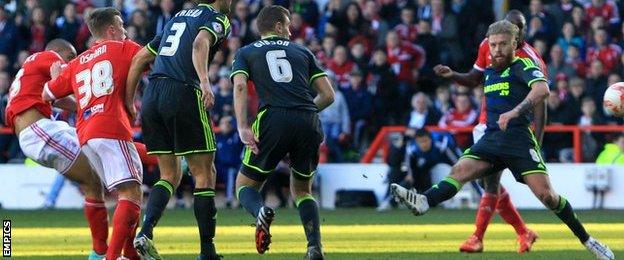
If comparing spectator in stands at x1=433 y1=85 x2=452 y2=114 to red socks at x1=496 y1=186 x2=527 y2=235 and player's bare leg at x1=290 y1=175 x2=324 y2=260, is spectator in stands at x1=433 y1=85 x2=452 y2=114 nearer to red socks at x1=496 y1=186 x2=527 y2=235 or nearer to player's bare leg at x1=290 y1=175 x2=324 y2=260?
red socks at x1=496 y1=186 x2=527 y2=235

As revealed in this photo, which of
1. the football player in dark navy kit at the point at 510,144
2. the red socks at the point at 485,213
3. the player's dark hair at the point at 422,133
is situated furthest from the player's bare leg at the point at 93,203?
the player's dark hair at the point at 422,133

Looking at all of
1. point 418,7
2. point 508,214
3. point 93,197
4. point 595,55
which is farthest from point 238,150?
point 93,197

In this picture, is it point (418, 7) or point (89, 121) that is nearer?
point (89, 121)

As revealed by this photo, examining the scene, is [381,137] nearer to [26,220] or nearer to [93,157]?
[26,220]

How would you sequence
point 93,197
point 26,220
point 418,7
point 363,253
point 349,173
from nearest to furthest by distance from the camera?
point 93,197
point 363,253
point 26,220
point 349,173
point 418,7

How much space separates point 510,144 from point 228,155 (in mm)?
11240

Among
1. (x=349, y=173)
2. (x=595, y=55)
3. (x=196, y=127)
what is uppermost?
(x=196, y=127)

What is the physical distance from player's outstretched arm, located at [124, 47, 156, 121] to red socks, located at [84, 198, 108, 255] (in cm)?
91

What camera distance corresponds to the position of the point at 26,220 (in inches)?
777

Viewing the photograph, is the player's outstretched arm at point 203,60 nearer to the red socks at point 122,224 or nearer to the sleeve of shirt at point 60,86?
the red socks at point 122,224

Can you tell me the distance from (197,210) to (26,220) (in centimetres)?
837

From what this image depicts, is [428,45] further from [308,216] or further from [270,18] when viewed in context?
[308,216]

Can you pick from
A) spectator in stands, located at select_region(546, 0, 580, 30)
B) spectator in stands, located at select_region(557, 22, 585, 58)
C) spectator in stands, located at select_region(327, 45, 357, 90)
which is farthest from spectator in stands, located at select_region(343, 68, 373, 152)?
spectator in stands, located at select_region(546, 0, 580, 30)

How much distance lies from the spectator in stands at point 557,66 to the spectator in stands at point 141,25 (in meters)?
6.85
